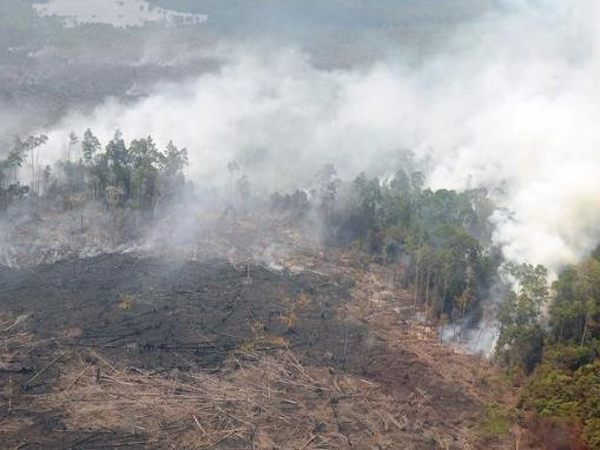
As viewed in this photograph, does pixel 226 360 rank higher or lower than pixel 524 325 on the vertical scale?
lower

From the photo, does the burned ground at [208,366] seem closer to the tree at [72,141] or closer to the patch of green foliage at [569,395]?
the patch of green foliage at [569,395]

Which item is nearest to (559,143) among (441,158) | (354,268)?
(441,158)

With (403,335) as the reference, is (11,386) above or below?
below

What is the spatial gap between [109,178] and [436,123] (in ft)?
192

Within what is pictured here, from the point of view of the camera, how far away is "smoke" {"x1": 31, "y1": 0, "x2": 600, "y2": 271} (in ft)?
267

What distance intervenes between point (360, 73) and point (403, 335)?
322 ft

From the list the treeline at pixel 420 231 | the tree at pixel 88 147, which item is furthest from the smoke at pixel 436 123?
the tree at pixel 88 147

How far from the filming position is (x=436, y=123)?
120562mm

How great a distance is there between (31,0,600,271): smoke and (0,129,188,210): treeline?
31.6ft

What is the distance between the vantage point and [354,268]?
251 ft

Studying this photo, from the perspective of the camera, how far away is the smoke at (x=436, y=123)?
267 ft

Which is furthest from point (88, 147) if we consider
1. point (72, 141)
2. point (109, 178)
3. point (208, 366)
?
point (208, 366)

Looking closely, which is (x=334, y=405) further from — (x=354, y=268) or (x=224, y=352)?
(x=354, y=268)

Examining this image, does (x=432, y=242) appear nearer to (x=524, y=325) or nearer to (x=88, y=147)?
(x=524, y=325)
